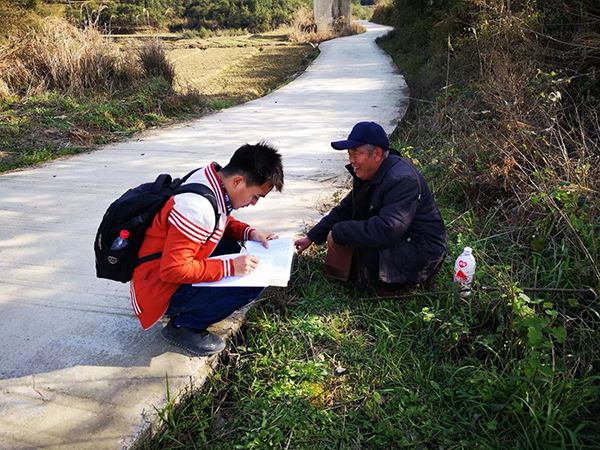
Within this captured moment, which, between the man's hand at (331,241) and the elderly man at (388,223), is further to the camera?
the man's hand at (331,241)

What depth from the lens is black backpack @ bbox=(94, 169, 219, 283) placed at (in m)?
2.16

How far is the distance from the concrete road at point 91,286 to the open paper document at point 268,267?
45 cm

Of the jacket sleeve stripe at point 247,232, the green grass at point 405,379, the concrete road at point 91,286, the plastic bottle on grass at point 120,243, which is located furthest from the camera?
the jacket sleeve stripe at point 247,232

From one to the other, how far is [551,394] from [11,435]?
2345mm

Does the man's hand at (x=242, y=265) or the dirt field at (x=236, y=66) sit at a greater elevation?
the dirt field at (x=236, y=66)

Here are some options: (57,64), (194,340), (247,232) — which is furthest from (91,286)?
(57,64)

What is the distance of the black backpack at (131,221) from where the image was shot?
7.09ft

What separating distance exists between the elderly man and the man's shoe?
0.95 metres

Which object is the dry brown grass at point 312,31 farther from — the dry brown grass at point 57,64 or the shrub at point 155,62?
the dry brown grass at point 57,64

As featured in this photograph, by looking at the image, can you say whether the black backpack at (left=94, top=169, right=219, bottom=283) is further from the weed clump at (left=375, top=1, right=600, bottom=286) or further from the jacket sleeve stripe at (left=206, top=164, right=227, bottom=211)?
the weed clump at (left=375, top=1, right=600, bottom=286)

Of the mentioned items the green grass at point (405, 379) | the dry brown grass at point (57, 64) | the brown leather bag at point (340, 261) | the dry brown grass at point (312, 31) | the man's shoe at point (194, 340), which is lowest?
the green grass at point (405, 379)

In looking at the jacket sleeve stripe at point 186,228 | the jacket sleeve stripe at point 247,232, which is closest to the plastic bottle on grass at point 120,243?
the jacket sleeve stripe at point 186,228

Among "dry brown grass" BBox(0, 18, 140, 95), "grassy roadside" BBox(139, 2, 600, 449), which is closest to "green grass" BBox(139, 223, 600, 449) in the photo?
"grassy roadside" BBox(139, 2, 600, 449)

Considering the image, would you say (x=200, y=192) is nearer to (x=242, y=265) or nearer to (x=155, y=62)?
(x=242, y=265)
